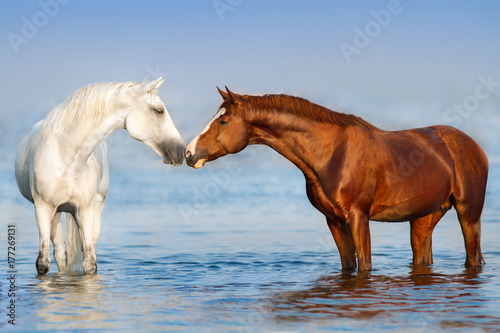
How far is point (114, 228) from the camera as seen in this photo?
48.6ft

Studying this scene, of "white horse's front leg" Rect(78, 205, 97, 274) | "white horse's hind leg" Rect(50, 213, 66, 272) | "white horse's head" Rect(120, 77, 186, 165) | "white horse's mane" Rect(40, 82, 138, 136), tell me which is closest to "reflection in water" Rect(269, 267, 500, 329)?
"white horse's head" Rect(120, 77, 186, 165)

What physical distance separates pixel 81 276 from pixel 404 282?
148 inches

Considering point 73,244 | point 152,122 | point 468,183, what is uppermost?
point 152,122

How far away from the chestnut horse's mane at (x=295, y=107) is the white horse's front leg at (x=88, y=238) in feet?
7.50

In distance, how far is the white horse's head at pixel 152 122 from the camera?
777 cm

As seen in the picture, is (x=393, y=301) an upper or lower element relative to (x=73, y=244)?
lower

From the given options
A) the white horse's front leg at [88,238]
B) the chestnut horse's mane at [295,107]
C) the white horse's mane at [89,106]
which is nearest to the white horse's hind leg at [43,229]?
the white horse's front leg at [88,238]

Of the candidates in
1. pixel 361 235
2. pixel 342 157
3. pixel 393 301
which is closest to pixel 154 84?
pixel 342 157

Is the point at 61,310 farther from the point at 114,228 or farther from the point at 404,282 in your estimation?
the point at 114,228

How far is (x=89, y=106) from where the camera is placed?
781cm

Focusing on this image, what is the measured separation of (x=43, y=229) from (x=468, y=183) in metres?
5.32

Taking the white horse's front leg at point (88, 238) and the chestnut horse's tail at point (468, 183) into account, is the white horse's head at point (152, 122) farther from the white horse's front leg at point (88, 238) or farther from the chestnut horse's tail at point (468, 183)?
the chestnut horse's tail at point (468, 183)

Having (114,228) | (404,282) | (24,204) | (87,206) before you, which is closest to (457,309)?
(404,282)

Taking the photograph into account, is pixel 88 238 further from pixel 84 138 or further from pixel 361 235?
pixel 361 235
